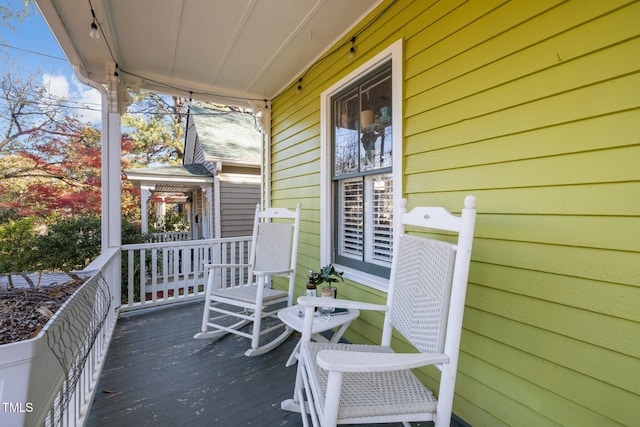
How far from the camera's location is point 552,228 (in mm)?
1254

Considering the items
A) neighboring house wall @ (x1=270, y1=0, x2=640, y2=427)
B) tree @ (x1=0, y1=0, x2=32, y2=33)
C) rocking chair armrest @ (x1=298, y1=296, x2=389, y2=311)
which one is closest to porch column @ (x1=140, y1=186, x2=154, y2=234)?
tree @ (x1=0, y1=0, x2=32, y2=33)

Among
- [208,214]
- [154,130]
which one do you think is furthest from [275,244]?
[154,130]

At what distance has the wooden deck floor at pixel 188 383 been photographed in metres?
1.68

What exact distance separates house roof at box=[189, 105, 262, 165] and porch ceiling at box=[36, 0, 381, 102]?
2.49m

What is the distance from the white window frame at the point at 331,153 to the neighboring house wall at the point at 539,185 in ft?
0.34

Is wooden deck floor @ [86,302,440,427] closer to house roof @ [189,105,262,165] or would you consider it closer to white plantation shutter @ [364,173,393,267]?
white plantation shutter @ [364,173,393,267]

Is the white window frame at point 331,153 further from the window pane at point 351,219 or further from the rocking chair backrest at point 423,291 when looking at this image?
the rocking chair backrest at point 423,291

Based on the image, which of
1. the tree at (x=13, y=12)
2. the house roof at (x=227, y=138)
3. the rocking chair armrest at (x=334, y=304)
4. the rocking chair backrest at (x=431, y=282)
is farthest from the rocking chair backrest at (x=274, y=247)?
the tree at (x=13, y=12)

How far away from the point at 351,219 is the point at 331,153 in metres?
0.67

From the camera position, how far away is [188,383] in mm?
1996

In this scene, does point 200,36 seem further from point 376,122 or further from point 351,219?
point 351,219

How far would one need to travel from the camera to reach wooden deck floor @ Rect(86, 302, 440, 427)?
1685 millimetres

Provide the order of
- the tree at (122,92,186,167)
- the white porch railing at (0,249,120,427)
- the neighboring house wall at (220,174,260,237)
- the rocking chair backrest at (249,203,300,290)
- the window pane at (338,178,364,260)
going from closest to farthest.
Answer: the white porch railing at (0,249,120,427), the window pane at (338,178,364,260), the rocking chair backrest at (249,203,300,290), the neighboring house wall at (220,174,260,237), the tree at (122,92,186,167)

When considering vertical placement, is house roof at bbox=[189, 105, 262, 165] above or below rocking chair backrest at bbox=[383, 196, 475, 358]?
above
